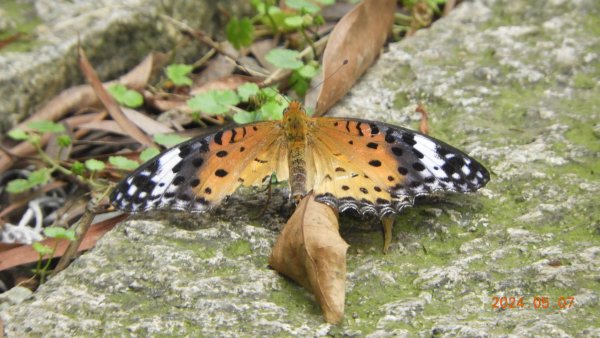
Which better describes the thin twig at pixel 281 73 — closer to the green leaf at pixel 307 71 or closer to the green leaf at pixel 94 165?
the green leaf at pixel 307 71

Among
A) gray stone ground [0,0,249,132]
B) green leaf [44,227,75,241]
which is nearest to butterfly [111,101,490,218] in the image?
green leaf [44,227,75,241]

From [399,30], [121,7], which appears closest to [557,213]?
[399,30]

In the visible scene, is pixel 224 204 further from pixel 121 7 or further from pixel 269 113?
pixel 121 7

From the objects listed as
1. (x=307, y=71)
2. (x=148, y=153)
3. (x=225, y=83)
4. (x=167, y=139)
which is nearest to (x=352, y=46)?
(x=307, y=71)

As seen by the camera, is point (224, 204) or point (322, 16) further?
point (322, 16)

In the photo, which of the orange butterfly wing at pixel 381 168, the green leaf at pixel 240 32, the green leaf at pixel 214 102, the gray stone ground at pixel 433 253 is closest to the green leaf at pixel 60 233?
the gray stone ground at pixel 433 253

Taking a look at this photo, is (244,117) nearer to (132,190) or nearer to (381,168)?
(132,190)
